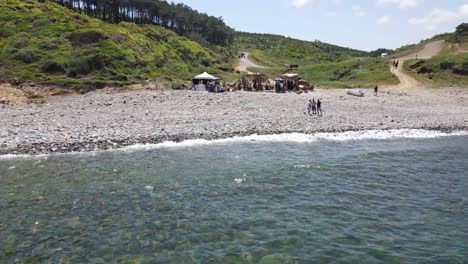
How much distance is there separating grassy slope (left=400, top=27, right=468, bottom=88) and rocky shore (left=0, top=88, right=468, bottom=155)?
10.3 meters

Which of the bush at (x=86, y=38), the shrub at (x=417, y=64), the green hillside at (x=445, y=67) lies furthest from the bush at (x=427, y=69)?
the bush at (x=86, y=38)

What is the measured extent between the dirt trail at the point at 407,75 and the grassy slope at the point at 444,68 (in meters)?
1.24

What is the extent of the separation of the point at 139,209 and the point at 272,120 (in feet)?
69.7

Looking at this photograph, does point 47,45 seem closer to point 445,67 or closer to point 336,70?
point 336,70

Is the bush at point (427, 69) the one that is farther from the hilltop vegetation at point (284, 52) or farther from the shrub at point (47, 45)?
the shrub at point (47, 45)

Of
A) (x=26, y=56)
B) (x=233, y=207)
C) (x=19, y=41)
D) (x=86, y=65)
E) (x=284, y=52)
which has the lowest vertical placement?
(x=233, y=207)

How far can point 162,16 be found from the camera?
109 metres

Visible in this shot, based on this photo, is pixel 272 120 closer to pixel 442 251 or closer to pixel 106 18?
pixel 442 251

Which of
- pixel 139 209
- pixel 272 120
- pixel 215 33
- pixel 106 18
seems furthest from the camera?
pixel 215 33

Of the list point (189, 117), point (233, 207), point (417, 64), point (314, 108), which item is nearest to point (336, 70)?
point (417, 64)

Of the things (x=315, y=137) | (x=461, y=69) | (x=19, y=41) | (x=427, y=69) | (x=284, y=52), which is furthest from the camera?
(x=284, y=52)

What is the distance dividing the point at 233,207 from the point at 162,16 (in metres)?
102

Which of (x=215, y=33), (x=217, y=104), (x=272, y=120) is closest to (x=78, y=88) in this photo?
(x=217, y=104)

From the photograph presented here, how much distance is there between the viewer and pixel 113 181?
730 inches
